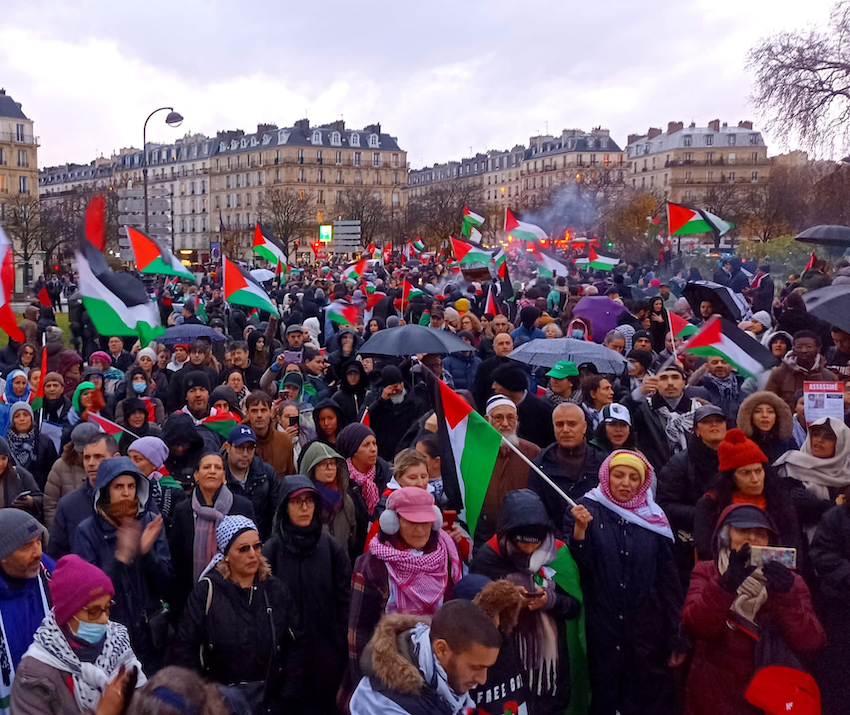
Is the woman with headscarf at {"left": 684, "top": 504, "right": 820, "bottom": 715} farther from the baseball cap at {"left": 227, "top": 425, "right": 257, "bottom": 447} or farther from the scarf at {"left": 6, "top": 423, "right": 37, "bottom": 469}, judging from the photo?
the scarf at {"left": 6, "top": 423, "right": 37, "bottom": 469}

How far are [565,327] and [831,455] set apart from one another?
297 inches

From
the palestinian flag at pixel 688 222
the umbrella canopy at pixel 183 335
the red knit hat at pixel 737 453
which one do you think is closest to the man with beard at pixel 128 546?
the red knit hat at pixel 737 453

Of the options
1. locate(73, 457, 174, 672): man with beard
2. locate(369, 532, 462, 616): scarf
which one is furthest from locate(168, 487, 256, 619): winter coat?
locate(369, 532, 462, 616): scarf

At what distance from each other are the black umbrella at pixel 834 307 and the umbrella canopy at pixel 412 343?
2.84 metres

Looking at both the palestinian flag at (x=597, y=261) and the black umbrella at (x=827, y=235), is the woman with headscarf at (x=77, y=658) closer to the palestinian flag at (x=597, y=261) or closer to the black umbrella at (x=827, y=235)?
the black umbrella at (x=827, y=235)

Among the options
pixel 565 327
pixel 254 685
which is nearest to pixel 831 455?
pixel 254 685

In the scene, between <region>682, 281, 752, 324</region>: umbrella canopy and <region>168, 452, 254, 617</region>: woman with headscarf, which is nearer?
<region>168, 452, 254, 617</region>: woman with headscarf

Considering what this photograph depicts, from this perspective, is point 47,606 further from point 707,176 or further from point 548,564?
point 707,176

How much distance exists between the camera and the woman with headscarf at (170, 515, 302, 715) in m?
3.96

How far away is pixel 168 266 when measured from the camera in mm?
11469

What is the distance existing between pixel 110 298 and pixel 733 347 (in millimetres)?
5075

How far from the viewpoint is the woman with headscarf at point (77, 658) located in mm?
3223

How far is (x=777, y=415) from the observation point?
5.49 metres

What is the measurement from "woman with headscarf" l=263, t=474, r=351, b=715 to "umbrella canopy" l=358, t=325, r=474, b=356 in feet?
11.6
